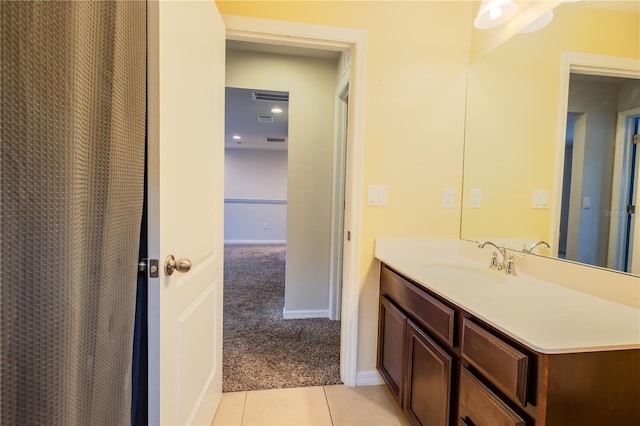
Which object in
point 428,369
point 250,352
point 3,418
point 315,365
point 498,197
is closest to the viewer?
point 3,418

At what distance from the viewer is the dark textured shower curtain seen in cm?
49

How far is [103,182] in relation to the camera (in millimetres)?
694

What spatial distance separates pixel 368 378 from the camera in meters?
1.80

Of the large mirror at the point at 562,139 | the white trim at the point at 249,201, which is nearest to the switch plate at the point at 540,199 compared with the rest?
the large mirror at the point at 562,139

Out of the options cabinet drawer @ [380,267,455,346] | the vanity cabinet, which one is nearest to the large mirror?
the vanity cabinet

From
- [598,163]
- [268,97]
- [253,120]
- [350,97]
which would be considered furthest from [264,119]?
[598,163]

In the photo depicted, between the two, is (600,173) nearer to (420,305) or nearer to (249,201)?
(420,305)

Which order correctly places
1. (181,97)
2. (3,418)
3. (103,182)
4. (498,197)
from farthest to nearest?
(498,197) < (181,97) < (103,182) < (3,418)

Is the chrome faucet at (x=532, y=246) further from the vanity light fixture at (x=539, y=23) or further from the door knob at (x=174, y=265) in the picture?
the door knob at (x=174, y=265)

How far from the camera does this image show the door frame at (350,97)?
159cm

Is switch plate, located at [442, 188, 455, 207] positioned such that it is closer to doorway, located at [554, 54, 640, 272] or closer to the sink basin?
the sink basin

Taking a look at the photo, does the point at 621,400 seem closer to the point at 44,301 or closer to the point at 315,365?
the point at 44,301

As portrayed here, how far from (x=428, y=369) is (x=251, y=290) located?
8.67 feet

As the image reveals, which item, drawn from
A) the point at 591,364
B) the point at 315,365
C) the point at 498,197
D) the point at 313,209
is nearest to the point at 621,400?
the point at 591,364
